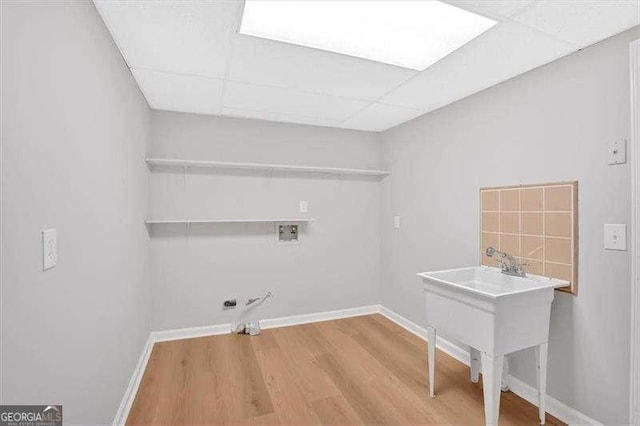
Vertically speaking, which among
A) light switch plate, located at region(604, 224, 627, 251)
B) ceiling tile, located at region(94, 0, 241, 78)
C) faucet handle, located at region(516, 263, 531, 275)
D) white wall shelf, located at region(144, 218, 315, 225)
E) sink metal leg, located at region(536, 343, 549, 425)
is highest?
ceiling tile, located at region(94, 0, 241, 78)

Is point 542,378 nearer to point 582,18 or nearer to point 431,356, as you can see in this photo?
point 431,356

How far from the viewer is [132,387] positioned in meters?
2.10

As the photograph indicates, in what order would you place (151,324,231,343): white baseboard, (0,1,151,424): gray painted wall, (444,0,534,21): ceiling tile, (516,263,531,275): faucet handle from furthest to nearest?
(151,324,231,343): white baseboard, (516,263,531,275): faucet handle, (444,0,534,21): ceiling tile, (0,1,151,424): gray painted wall

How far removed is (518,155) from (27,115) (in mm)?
2568

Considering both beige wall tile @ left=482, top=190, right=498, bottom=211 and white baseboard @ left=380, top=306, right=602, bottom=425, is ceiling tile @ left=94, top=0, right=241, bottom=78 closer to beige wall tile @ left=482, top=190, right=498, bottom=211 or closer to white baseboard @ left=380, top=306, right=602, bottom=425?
beige wall tile @ left=482, top=190, right=498, bottom=211

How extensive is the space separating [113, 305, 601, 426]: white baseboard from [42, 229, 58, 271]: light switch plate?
1217 mm

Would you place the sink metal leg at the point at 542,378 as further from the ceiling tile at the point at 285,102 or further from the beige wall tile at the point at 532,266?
the ceiling tile at the point at 285,102

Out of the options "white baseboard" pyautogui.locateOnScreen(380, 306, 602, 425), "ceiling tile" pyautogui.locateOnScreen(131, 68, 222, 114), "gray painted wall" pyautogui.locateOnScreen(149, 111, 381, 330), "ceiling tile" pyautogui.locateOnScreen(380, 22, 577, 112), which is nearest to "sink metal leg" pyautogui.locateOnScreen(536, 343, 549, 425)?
"white baseboard" pyautogui.locateOnScreen(380, 306, 602, 425)

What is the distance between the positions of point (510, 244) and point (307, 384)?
179 centimetres

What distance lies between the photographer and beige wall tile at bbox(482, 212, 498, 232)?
2330mm

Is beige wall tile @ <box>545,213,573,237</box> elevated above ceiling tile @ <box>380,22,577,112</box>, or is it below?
below

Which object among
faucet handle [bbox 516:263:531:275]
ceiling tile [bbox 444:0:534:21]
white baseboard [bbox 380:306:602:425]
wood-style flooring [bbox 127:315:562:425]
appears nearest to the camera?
ceiling tile [bbox 444:0:534:21]

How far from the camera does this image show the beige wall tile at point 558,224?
73.6 inches

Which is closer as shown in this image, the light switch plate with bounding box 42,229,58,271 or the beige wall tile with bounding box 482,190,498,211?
the light switch plate with bounding box 42,229,58,271
